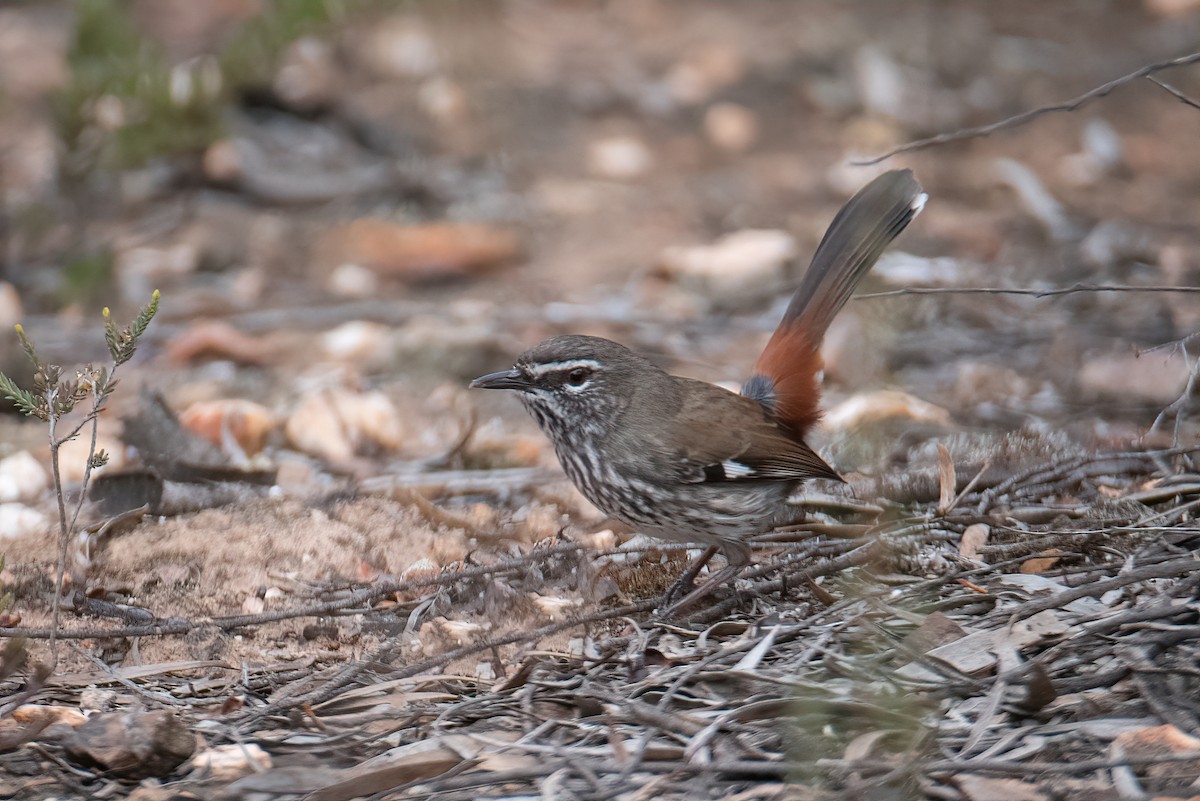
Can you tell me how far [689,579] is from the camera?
14.4 ft

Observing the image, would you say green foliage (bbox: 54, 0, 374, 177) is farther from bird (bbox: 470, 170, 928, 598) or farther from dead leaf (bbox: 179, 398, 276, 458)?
bird (bbox: 470, 170, 928, 598)

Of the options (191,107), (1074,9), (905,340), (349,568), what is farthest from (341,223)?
(1074,9)

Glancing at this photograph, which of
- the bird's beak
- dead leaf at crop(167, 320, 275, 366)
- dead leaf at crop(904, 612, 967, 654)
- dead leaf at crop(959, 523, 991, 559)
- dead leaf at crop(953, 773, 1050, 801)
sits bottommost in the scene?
dead leaf at crop(953, 773, 1050, 801)

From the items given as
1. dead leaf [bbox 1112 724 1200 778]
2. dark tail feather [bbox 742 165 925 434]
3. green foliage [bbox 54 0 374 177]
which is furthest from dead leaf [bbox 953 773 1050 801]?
green foliage [bbox 54 0 374 177]

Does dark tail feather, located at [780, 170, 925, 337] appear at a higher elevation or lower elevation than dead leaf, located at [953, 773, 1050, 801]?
higher

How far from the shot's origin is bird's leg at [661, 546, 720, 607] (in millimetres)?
4230

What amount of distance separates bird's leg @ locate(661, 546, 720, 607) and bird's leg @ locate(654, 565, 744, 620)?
2cm

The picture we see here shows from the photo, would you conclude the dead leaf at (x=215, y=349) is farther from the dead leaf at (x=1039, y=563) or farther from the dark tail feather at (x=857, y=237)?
the dead leaf at (x=1039, y=563)

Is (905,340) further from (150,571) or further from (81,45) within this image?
(81,45)

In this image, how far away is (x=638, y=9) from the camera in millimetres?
11430

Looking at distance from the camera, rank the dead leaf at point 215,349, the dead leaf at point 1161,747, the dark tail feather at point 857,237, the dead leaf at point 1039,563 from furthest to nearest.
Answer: the dead leaf at point 215,349 → the dark tail feather at point 857,237 → the dead leaf at point 1039,563 → the dead leaf at point 1161,747

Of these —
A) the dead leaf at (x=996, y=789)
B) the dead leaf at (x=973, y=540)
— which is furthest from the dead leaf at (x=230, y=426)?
the dead leaf at (x=996, y=789)

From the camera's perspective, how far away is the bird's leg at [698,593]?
13.2 ft

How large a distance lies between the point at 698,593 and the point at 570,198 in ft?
17.8
